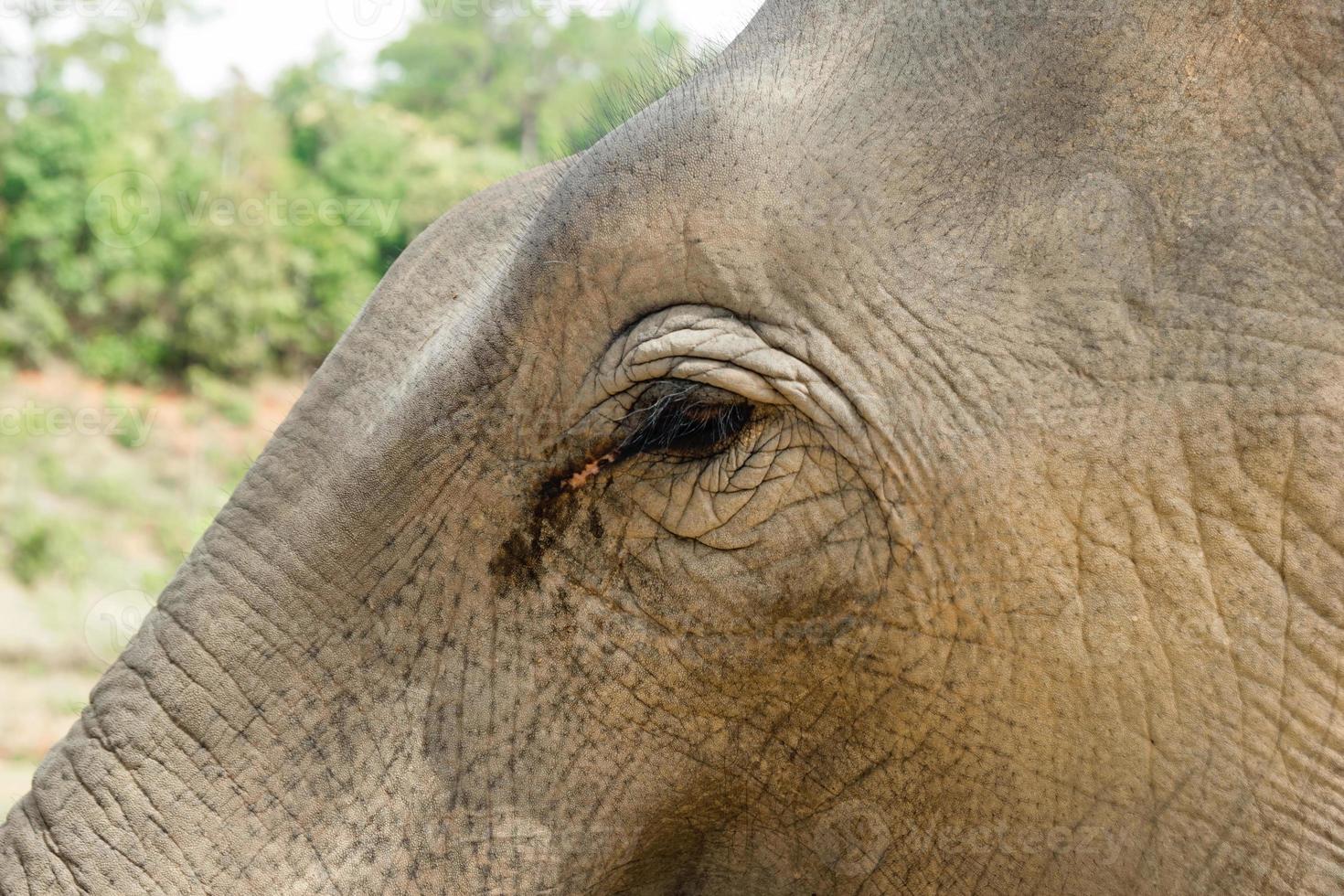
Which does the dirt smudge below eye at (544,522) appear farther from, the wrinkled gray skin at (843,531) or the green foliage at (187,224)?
the green foliage at (187,224)

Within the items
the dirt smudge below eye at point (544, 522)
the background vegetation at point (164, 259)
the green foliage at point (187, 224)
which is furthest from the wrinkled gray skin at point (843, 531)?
the green foliage at point (187, 224)

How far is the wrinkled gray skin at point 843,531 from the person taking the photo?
2.05m

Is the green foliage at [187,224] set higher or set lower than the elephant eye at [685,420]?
higher

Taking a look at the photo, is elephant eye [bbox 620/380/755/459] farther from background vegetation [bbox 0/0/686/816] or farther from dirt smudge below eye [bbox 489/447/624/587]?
background vegetation [bbox 0/0/686/816]

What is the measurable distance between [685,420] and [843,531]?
34 cm

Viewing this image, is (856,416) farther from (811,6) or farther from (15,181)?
(15,181)

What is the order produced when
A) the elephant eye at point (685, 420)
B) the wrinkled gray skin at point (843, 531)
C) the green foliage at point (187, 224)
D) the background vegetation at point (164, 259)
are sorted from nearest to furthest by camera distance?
the wrinkled gray skin at point (843, 531) → the elephant eye at point (685, 420) → the background vegetation at point (164, 259) → the green foliage at point (187, 224)

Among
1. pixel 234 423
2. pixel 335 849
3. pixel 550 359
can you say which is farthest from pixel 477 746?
pixel 234 423

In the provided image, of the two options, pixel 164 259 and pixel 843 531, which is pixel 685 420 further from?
pixel 164 259

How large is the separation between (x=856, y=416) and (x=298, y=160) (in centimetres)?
3461

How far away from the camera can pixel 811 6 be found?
2.47m

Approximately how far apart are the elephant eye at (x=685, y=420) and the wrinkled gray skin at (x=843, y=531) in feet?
0.04

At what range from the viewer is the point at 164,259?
3067cm

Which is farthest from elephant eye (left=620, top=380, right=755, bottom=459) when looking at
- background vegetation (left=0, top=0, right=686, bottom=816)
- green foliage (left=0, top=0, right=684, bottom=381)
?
green foliage (left=0, top=0, right=684, bottom=381)
